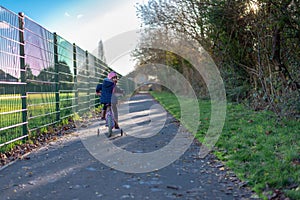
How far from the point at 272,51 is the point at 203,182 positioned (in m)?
7.22

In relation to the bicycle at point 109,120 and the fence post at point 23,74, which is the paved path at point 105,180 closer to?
the fence post at point 23,74

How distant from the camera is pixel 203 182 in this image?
4.87 m

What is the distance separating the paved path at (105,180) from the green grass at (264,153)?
0.27 meters

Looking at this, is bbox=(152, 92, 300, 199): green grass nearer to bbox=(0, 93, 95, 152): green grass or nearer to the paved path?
the paved path

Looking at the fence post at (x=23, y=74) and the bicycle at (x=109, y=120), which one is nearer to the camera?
the fence post at (x=23, y=74)

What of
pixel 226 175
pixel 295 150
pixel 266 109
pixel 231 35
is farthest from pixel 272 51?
pixel 226 175

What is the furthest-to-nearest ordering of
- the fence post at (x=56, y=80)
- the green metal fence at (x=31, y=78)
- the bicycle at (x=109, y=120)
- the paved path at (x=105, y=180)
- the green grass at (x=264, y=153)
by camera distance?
1. the fence post at (x=56, y=80)
2. the bicycle at (x=109, y=120)
3. the green metal fence at (x=31, y=78)
4. the green grass at (x=264, y=153)
5. the paved path at (x=105, y=180)

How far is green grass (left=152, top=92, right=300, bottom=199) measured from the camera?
448 centimetres

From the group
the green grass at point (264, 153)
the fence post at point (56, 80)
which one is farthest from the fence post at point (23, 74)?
the green grass at point (264, 153)

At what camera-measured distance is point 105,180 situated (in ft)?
16.3

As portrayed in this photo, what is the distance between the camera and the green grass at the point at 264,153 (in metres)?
4.48

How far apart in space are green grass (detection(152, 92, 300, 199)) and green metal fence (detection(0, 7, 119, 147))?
4069 mm

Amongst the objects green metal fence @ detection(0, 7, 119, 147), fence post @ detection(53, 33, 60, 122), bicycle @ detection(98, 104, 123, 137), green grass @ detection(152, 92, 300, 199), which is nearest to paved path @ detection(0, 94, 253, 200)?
green grass @ detection(152, 92, 300, 199)

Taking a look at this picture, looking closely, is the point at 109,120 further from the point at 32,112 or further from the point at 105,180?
the point at 105,180
